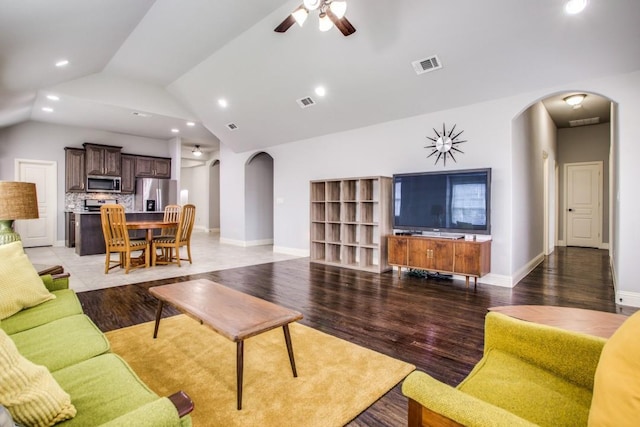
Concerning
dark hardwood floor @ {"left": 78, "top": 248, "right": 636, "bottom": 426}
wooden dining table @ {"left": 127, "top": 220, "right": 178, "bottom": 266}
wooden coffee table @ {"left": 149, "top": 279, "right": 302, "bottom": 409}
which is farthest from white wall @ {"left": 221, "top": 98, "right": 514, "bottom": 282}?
wooden coffee table @ {"left": 149, "top": 279, "right": 302, "bottom": 409}

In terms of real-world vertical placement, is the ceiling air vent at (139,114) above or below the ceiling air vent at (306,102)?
above

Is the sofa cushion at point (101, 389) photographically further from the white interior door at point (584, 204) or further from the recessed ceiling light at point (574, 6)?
the white interior door at point (584, 204)

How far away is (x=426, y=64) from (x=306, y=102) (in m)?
2.20

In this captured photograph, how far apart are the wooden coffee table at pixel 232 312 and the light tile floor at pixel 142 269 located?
8.37 feet

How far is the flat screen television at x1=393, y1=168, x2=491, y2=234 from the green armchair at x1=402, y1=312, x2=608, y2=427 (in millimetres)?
3032

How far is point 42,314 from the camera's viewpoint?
1.92 meters

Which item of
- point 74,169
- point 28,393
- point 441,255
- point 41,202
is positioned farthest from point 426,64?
point 41,202

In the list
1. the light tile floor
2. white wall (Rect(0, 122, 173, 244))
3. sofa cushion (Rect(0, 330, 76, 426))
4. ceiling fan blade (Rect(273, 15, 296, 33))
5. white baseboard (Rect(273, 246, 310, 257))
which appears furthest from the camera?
white wall (Rect(0, 122, 173, 244))

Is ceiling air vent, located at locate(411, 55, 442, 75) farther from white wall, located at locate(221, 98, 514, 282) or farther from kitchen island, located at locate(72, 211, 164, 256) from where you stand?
kitchen island, located at locate(72, 211, 164, 256)

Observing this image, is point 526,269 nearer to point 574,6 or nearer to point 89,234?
point 574,6

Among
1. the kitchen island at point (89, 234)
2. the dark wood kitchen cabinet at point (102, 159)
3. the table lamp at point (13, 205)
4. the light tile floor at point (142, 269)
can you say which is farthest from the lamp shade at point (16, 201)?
the dark wood kitchen cabinet at point (102, 159)

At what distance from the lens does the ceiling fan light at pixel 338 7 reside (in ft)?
9.61

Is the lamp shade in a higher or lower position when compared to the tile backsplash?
lower

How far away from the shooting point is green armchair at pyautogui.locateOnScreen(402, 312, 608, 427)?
0.93m
